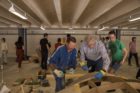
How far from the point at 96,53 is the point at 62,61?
28.3 inches

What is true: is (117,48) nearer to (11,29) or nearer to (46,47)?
(46,47)

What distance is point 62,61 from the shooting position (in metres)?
4.46

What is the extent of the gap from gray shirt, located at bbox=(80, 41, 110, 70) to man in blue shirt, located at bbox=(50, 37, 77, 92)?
334 millimetres

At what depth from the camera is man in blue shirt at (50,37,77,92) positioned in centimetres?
435

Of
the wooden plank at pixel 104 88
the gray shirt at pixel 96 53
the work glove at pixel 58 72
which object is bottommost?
the wooden plank at pixel 104 88

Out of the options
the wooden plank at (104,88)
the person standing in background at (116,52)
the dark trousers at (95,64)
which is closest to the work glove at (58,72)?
the dark trousers at (95,64)

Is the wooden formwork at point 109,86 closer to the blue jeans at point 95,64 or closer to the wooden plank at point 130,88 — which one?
the wooden plank at point 130,88

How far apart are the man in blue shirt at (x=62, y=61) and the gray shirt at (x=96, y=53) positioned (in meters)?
0.33

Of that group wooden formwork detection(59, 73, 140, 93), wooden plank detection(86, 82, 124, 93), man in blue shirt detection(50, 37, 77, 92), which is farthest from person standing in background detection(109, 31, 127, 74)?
wooden plank detection(86, 82, 124, 93)

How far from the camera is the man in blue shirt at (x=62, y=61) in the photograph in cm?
435

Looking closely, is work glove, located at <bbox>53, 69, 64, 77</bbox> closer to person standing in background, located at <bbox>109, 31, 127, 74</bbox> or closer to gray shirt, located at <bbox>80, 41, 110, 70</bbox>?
gray shirt, located at <bbox>80, 41, 110, 70</bbox>

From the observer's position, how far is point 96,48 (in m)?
4.65

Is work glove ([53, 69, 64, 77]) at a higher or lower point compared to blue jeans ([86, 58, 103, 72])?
lower

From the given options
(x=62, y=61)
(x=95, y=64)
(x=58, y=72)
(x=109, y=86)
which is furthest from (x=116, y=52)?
(x=109, y=86)
